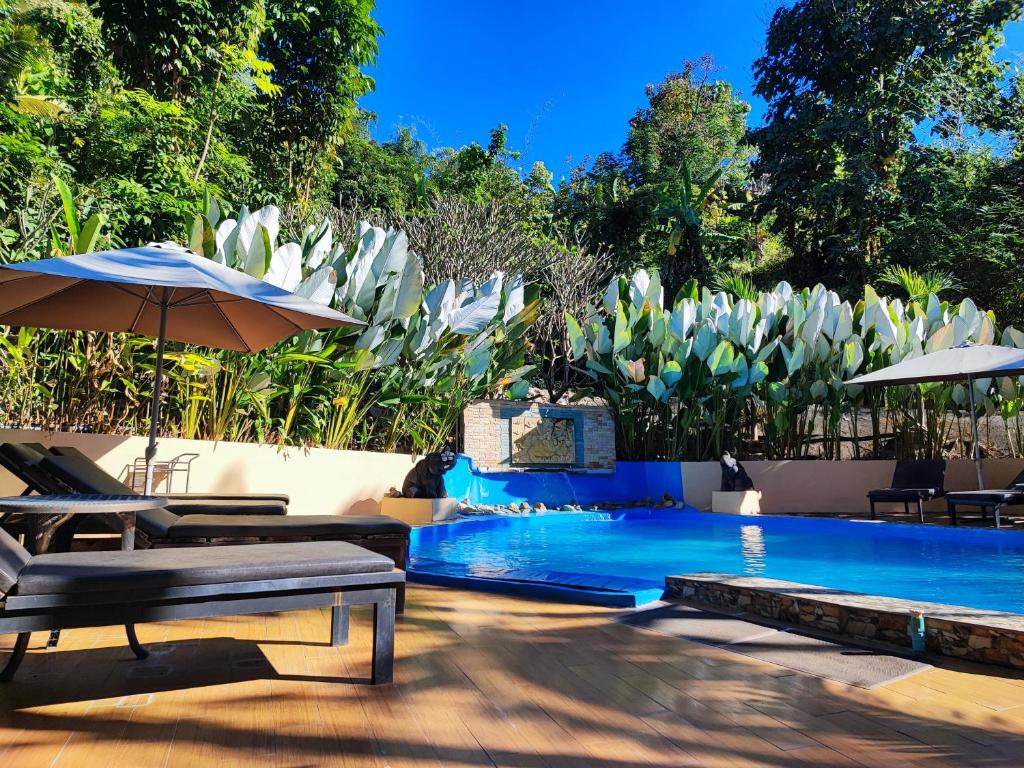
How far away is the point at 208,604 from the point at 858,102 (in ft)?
66.0

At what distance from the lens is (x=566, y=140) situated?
110 ft

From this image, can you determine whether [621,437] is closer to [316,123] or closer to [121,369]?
[121,369]

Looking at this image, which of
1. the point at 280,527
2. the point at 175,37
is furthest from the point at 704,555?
the point at 175,37

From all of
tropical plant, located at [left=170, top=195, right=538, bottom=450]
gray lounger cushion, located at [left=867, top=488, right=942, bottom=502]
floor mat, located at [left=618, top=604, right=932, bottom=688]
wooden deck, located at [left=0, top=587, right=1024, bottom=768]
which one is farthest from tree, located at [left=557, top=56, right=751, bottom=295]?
wooden deck, located at [left=0, top=587, right=1024, bottom=768]

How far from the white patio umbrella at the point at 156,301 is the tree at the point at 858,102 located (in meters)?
17.0

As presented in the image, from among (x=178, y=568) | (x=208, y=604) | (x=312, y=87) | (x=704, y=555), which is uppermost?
(x=312, y=87)

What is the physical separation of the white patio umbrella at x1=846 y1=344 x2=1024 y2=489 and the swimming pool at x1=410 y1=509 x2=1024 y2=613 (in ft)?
6.11

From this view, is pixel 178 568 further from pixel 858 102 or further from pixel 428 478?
pixel 858 102

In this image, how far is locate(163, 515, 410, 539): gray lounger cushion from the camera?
324cm

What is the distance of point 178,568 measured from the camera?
2.12 metres

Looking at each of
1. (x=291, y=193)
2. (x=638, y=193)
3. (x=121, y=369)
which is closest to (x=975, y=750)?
(x=121, y=369)

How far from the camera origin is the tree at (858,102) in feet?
56.6

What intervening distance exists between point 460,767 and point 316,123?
1457cm

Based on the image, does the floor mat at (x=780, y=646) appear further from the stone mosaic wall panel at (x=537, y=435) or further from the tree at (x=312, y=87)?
the tree at (x=312, y=87)
